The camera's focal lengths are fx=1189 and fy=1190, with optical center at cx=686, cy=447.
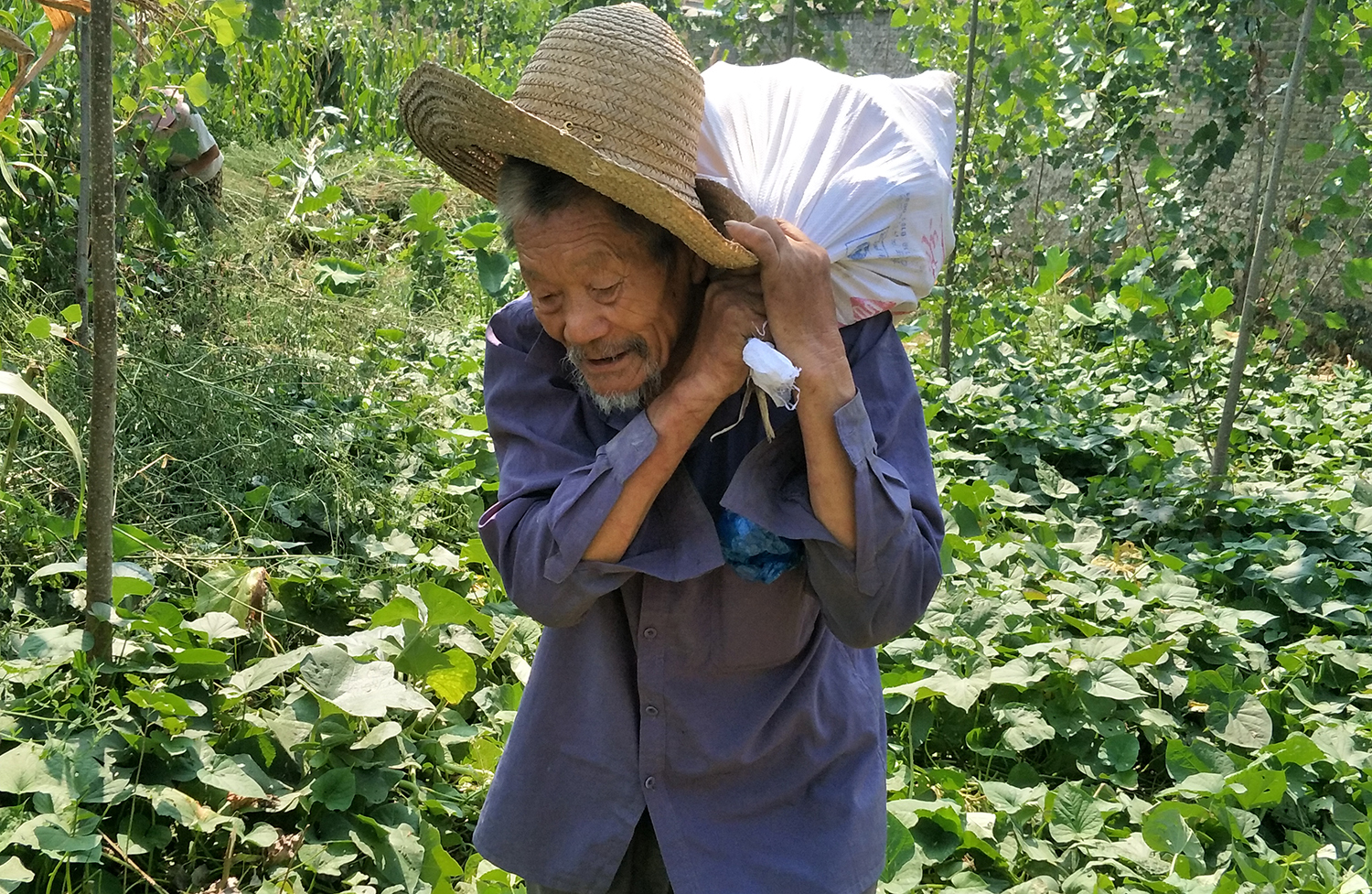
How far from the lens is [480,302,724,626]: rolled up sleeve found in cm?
141

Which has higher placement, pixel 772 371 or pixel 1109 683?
pixel 772 371

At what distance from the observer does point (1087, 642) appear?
3217 mm

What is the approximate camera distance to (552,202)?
58.4 inches

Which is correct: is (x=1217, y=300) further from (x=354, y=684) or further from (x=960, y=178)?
(x=354, y=684)

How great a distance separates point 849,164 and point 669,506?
48 centimetres

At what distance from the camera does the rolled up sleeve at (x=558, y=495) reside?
141 cm

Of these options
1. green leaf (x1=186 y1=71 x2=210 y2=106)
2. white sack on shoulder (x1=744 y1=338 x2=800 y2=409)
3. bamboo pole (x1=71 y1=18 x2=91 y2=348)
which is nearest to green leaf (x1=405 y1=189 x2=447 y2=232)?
bamboo pole (x1=71 y1=18 x2=91 y2=348)

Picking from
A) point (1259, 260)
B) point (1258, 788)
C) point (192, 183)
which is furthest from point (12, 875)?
point (192, 183)

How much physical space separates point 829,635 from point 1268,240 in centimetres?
398

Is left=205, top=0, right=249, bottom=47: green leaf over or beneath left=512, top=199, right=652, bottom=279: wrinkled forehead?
over

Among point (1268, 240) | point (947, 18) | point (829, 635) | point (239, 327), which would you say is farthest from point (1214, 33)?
point (829, 635)

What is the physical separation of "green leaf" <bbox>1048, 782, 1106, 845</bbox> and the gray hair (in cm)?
177

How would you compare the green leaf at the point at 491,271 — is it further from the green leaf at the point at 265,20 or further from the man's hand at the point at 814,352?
the man's hand at the point at 814,352

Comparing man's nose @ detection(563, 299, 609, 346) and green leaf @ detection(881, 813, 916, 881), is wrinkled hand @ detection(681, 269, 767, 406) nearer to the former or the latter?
man's nose @ detection(563, 299, 609, 346)
